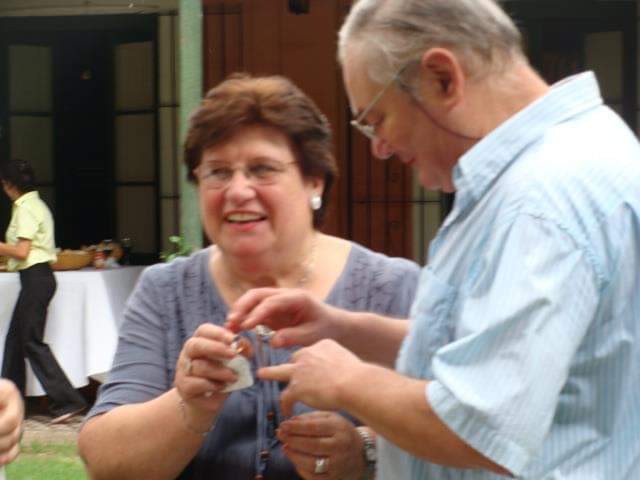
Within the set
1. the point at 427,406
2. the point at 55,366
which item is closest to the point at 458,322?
the point at 427,406

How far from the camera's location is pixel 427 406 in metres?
1.58

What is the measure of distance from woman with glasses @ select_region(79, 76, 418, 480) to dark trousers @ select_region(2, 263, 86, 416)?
4.88 metres

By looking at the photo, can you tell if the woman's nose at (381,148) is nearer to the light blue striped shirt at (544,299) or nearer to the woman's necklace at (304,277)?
the light blue striped shirt at (544,299)

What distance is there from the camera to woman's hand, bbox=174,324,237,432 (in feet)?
6.91

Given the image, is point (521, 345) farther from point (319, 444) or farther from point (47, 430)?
point (47, 430)

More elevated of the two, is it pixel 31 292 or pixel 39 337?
pixel 31 292

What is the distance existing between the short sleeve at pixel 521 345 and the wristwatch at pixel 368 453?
29.0 inches

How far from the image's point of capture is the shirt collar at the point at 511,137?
5.50ft

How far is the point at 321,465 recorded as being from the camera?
221 centimetres

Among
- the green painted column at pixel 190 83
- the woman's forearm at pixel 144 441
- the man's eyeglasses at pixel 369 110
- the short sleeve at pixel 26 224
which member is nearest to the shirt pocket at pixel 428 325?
the man's eyeglasses at pixel 369 110

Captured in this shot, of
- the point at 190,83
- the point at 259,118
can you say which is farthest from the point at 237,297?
the point at 190,83

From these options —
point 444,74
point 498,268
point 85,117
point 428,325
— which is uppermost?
point 444,74

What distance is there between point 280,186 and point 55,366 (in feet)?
16.9

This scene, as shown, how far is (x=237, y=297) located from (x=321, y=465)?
42cm
